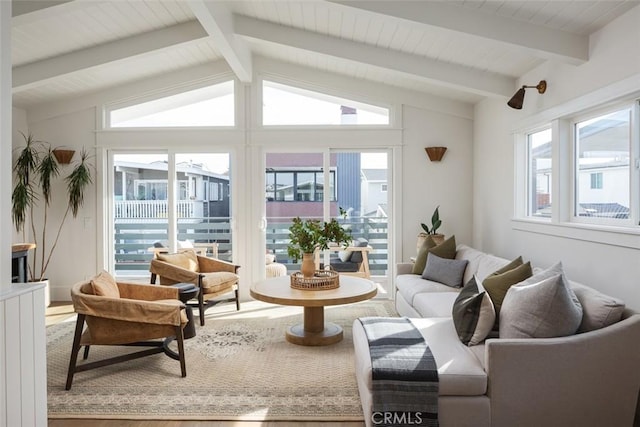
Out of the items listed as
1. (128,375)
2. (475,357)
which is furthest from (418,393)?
(128,375)

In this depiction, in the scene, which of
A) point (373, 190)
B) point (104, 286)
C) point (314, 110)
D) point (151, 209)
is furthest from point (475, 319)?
point (151, 209)

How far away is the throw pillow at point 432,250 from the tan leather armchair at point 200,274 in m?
1.98

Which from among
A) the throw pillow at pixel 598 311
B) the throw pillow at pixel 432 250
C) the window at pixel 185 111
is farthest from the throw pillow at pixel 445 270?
the window at pixel 185 111

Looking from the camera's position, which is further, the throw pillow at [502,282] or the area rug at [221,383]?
the throw pillow at [502,282]

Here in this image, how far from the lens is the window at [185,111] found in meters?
5.75

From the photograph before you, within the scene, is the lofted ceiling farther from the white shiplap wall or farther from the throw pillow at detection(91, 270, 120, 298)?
Answer: the white shiplap wall

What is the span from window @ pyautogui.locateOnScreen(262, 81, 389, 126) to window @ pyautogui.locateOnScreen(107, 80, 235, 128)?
50cm

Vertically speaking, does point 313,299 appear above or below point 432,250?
below

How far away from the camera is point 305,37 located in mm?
4516

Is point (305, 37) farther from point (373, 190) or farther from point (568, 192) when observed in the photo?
point (568, 192)

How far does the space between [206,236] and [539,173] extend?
3.84 metres

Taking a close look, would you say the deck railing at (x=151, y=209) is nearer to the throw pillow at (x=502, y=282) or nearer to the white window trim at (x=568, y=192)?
the white window trim at (x=568, y=192)

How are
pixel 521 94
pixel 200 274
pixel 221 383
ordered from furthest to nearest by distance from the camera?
pixel 200 274 → pixel 521 94 → pixel 221 383

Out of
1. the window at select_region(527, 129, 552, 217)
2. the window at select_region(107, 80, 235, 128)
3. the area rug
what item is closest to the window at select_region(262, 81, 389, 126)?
the window at select_region(107, 80, 235, 128)
